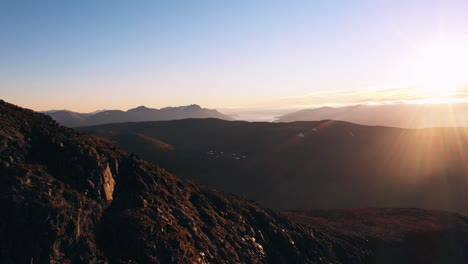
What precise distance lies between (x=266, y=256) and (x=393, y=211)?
1930 inches

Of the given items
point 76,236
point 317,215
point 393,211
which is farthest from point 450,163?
point 76,236

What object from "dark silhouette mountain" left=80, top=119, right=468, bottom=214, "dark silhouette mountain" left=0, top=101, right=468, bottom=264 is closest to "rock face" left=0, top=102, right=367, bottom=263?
"dark silhouette mountain" left=0, top=101, right=468, bottom=264

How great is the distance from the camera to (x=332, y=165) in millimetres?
122438

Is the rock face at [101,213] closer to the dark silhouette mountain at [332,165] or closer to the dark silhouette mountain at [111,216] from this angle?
the dark silhouette mountain at [111,216]

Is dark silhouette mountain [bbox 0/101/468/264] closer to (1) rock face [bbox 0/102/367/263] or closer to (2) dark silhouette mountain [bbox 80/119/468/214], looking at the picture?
(1) rock face [bbox 0/102/367/263]

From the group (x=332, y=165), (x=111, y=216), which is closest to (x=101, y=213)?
(x=111, y=216)

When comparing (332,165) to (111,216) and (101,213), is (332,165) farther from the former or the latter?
(101,213)

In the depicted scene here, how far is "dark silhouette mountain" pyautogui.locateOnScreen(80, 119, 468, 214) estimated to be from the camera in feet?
320

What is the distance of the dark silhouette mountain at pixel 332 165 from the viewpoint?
97525mm

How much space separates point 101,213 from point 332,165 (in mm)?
109711

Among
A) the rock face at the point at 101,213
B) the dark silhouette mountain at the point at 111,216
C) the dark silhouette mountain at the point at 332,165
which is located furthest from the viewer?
the dark silhouette mountain at the point at 332,165

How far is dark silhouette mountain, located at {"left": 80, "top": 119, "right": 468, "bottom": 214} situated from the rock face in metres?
59.7

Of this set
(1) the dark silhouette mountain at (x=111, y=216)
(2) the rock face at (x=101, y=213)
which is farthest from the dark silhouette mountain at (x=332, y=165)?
(2) the rock face at (x=101, y=213)

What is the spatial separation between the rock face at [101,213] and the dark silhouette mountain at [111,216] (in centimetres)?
6
